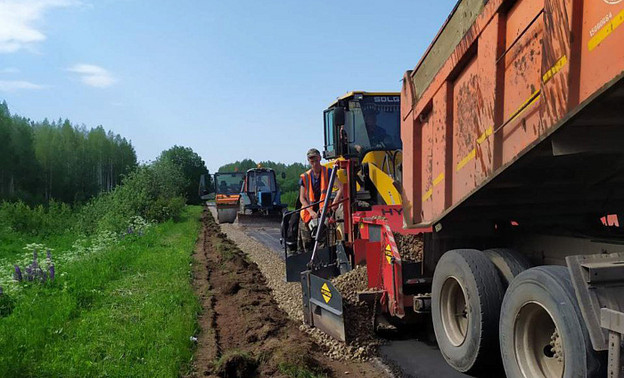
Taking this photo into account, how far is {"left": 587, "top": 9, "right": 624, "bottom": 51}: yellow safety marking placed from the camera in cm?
229

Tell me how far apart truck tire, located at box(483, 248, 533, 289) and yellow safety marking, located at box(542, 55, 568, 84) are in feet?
4.88

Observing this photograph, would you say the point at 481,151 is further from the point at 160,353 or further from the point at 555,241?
the point at 160,353

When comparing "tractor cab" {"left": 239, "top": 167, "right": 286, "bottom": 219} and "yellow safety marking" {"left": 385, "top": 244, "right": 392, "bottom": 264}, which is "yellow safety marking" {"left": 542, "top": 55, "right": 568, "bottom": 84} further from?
"tractor cab" {"left": 239, "top": 167, "right": 286, "bottom": 219}

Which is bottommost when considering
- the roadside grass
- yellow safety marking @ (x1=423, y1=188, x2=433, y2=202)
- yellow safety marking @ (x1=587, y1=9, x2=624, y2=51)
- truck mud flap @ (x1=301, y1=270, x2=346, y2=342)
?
the roadside grass

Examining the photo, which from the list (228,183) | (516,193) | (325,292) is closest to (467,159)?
(516,193)

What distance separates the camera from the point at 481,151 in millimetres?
3590

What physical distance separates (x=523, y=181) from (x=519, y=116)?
623mm

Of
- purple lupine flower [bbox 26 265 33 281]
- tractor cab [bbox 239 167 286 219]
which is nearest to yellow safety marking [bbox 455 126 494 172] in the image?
purple lupine flower [bbox 26 265 33 281]

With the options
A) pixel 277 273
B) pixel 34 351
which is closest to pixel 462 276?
pixel 34 351

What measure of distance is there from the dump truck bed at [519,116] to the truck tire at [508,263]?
16.1 inches

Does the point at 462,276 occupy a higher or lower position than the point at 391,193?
lower

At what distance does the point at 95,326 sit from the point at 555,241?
475 centimetres

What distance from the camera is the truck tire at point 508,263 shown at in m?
3.81

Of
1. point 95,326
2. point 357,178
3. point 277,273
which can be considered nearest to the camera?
point 95,326
